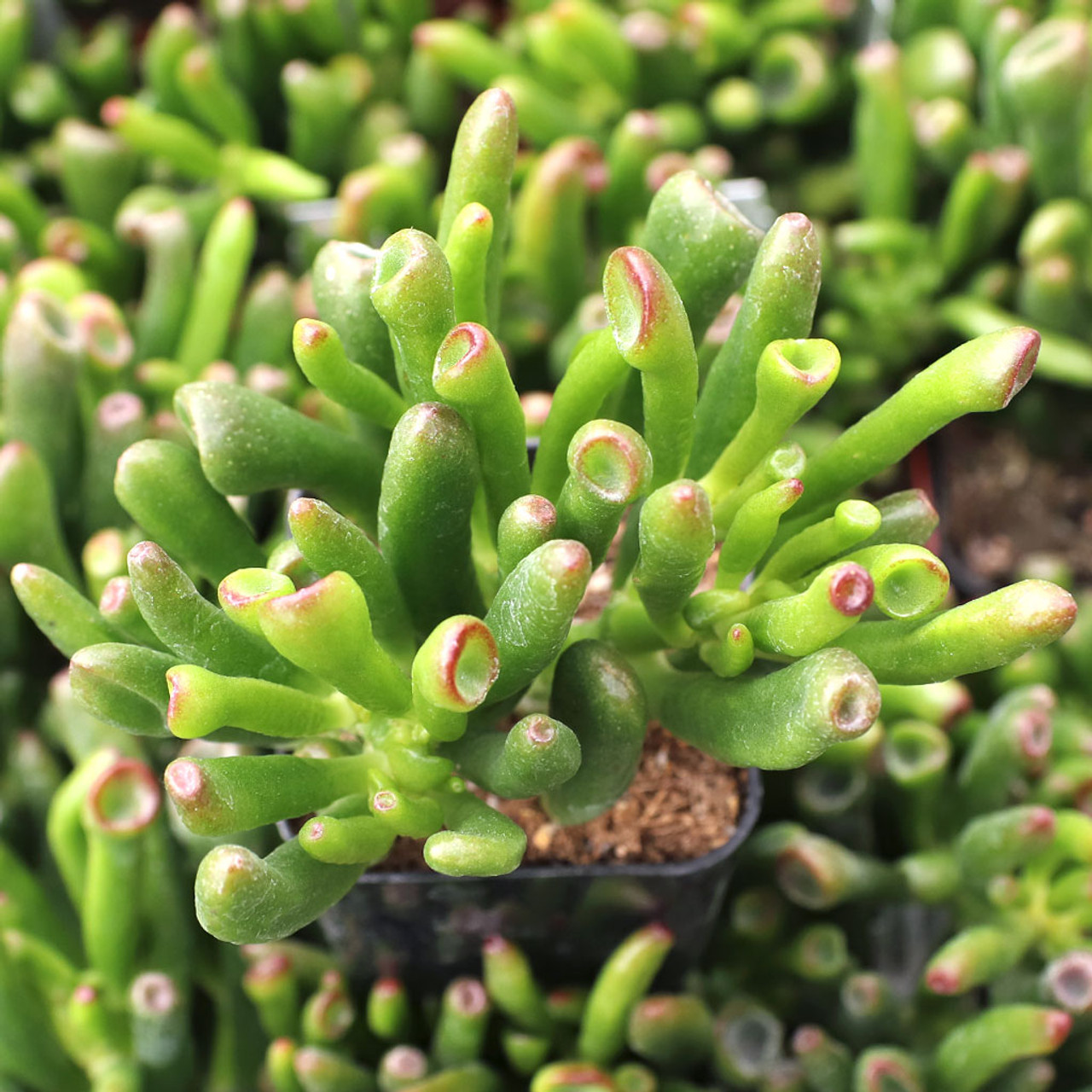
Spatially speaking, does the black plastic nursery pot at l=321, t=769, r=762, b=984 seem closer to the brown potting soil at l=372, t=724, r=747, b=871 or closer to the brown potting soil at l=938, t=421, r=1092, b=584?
the brown potting soil at l=372, t=724, r=747, b=871

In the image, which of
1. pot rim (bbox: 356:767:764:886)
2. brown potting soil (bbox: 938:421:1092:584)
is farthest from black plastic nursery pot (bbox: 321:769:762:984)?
brown potting soil (bbox: 938:421:1092:584)

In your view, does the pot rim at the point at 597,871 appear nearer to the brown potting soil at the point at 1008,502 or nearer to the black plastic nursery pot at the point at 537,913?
the black plastic nursery pot at the point at 537,913

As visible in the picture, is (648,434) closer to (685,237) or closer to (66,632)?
(685,237)

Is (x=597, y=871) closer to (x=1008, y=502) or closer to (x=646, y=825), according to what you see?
(x=646, y=825)

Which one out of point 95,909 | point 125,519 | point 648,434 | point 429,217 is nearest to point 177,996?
point 95,909

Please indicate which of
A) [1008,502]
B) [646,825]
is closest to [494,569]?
[646,825]

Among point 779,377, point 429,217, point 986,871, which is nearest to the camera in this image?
point 779,377
